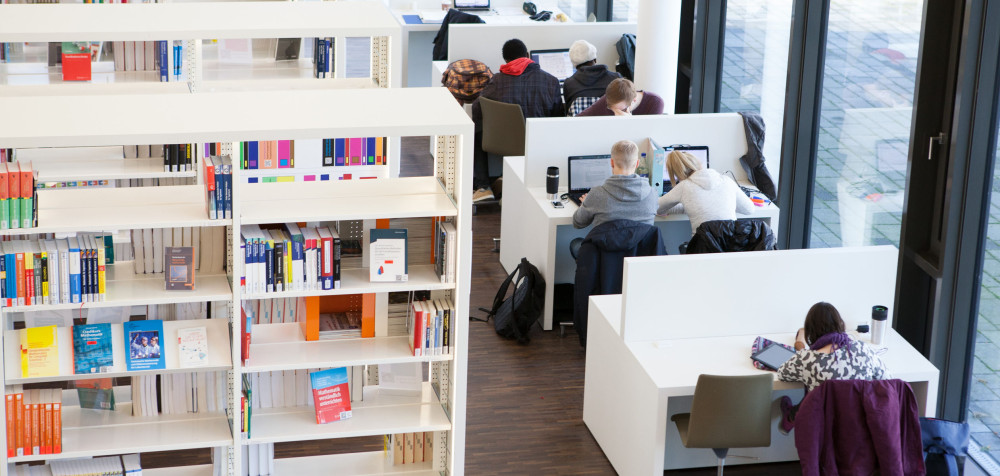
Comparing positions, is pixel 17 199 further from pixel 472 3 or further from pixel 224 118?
pixel 472 3

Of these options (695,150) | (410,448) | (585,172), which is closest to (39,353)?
(410,448)

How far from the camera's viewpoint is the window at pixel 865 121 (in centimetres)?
639

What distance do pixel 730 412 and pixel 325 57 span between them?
325 cm

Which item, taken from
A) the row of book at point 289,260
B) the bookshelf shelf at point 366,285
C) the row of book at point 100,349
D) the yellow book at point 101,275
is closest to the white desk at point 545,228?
the bookshelf shelf at point 366,285

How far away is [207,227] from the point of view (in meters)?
4.54

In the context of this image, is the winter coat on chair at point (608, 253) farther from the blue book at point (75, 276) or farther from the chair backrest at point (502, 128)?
the blue book at point (75, 276)

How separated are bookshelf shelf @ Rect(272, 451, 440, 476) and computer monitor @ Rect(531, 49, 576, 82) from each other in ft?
18.7

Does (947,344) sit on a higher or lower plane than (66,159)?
lower

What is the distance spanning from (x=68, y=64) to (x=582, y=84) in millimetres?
3911

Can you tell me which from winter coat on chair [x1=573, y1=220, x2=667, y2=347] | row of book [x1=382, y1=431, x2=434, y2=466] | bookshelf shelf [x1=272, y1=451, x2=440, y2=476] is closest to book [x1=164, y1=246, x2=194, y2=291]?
bookshelf shelf [x1=272, y1=451, x2=440, y2=476]

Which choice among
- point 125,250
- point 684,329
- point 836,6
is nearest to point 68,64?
point 125,250

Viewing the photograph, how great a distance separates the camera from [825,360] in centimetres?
497

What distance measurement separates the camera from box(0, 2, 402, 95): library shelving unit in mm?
5855

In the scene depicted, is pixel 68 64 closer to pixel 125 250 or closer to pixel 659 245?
pixel 125 250
